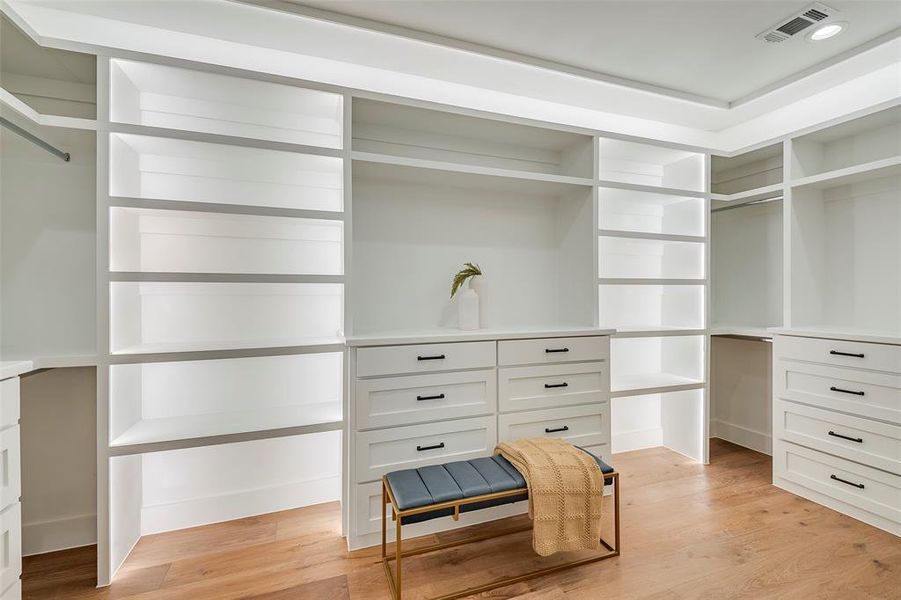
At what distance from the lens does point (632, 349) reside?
10.8 ft

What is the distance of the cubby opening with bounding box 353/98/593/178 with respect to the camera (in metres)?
2.39

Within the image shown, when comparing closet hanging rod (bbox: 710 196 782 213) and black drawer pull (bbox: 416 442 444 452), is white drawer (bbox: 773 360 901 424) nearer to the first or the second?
closet hanging rod (bbox: 710 196 782 213)

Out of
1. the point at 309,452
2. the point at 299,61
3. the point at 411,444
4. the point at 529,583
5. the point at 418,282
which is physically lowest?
the point at 529,583

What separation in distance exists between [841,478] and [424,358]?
2415 mm

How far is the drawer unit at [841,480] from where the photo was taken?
6.93 ft

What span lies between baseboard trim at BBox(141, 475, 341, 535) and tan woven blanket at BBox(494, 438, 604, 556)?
4.16 ft

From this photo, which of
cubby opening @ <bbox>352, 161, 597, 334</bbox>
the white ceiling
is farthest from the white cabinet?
the white ceiling

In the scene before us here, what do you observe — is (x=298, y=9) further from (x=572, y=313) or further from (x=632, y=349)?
(x=632, y=349)

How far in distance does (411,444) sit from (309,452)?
2.48 ft

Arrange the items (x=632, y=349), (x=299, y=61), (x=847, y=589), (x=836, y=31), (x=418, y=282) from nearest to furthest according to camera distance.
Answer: (x=847, y=589) < (x=836, y=31) < (x=299, y=61) < (x=418, y=282) < (x=632, y=349)

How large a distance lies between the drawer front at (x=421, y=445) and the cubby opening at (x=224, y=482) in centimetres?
50

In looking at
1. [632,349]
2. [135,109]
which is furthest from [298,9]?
[632,349]

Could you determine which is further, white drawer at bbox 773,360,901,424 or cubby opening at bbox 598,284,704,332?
cubby opening at bbox 598,284,704,332

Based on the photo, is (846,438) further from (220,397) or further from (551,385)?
(220,397)
